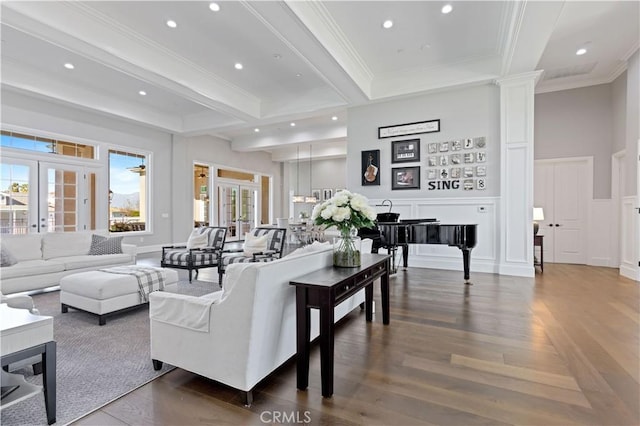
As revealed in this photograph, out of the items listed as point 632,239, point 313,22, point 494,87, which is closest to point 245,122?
point 313,22

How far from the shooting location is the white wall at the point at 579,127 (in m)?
6.11

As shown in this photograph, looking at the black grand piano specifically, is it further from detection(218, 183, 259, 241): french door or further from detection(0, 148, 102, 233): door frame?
detection(218, 183, 259, 241): french door

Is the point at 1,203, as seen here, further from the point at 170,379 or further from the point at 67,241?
the point at 170,379

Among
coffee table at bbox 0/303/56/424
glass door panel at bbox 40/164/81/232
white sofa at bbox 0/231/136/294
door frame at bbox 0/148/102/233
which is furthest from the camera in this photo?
glass door panel at bbox 40/164/81/232

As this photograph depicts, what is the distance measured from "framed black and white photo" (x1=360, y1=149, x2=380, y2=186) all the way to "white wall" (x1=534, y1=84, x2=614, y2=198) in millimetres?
3482

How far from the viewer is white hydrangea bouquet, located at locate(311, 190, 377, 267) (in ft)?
8.13

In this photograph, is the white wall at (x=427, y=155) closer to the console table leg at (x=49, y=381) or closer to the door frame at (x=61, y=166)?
the console table leg at (x=49, y=381)

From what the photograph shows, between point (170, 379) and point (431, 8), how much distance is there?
16.2 feet

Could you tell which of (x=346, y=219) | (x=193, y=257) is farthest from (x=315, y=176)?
(x=346, y=219)

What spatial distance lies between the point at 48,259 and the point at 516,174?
24.7ft

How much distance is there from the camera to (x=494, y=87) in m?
5.46

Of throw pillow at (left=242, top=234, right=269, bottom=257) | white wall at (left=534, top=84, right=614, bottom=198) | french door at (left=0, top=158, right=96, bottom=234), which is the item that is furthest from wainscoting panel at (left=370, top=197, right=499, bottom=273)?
french door at (left=0, top=158, right=96, bottom=234)

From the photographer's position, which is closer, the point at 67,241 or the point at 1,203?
the point at 67,241

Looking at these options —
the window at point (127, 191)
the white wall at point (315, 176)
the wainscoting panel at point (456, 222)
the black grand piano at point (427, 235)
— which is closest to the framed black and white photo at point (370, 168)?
the wainscoting panel at point (456, 222)
